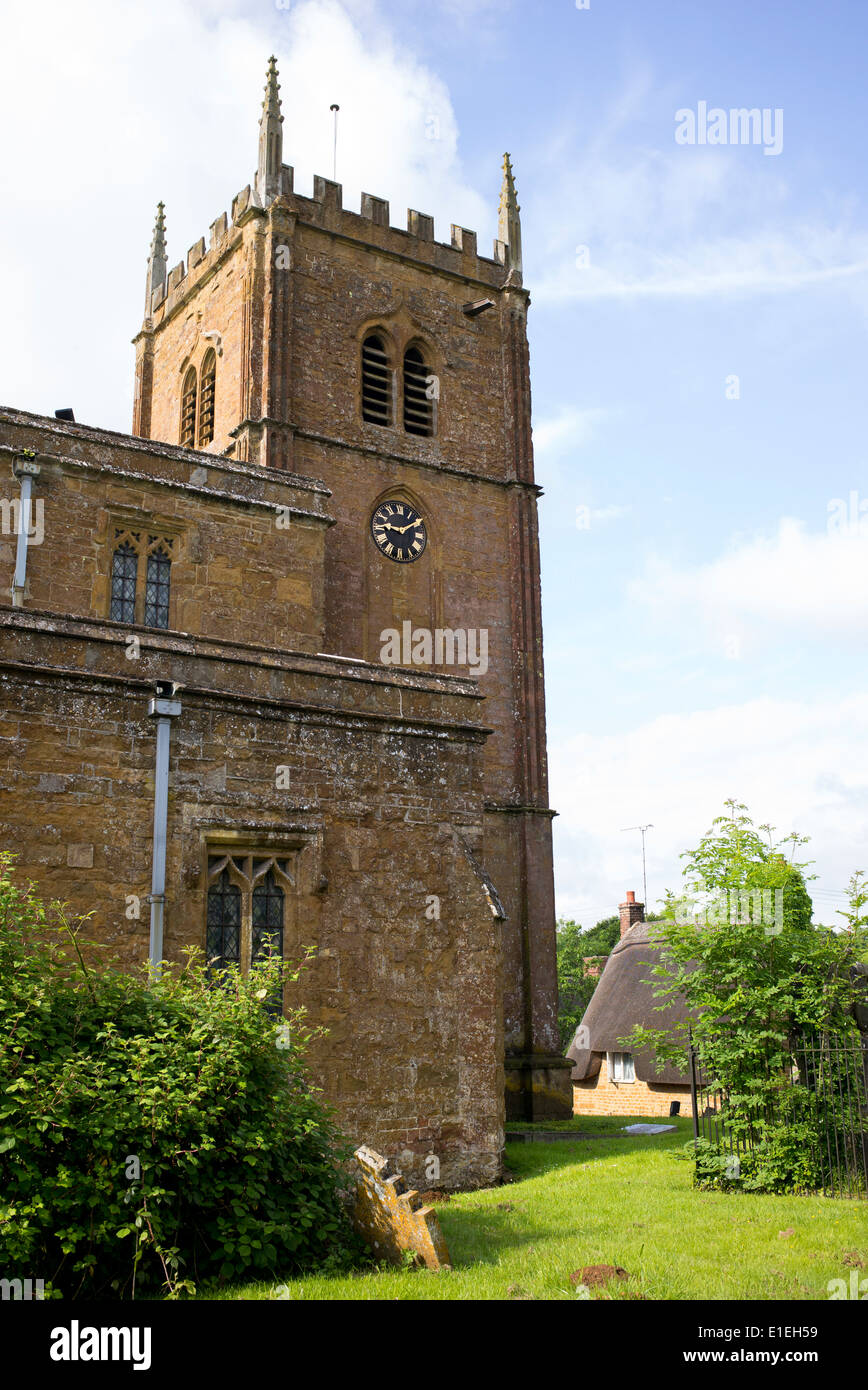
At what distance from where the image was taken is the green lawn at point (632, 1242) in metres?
7.80

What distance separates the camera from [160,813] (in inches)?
480

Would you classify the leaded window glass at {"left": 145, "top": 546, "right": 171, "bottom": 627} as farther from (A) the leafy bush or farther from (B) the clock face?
(A) the leafy bush

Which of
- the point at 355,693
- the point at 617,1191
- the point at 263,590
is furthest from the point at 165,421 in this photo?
the point at 617,1191

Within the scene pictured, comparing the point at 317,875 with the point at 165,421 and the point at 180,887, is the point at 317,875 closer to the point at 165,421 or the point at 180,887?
the point at 180,887

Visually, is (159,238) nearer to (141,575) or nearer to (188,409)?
(188,409)

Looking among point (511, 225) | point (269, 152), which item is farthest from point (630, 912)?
point (269, 152)

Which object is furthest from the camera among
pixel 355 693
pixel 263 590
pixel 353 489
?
pixel 353 489

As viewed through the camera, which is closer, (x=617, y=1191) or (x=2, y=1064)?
(x=2, y=1064)

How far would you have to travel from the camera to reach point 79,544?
690 inches

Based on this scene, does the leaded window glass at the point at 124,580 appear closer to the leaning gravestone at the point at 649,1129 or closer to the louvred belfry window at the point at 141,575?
the louvred belfry window at the point at 141,575

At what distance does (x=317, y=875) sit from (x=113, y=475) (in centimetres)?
786

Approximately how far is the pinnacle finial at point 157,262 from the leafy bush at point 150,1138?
26868 mm

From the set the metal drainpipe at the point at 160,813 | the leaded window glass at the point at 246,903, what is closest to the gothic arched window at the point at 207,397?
the metal drainpipe at the point at 160,813

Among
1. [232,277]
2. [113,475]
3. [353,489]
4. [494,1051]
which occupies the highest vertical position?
[232,277]
